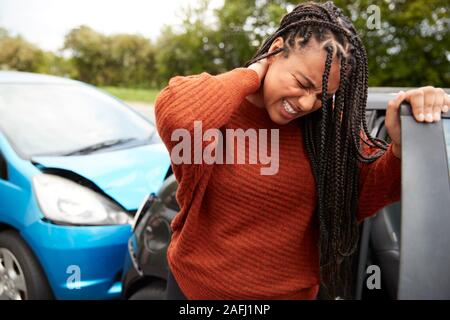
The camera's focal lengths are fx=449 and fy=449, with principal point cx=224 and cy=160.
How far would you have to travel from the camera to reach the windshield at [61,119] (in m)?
2.78

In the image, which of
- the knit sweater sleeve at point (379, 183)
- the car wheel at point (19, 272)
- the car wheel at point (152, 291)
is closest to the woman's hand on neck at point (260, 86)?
the knit sweater sleeve at point (379, 183)

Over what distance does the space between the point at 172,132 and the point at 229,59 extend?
10685mm

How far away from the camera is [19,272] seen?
7.99ft

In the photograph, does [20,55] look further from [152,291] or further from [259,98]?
[259,98]

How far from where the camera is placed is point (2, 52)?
2333cm

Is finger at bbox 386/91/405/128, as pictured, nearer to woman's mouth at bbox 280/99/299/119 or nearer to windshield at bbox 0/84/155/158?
woman's mouth at bbox 280/99/299/119

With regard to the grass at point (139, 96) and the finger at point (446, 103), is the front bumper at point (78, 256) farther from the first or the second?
the grass at point (139, 96)

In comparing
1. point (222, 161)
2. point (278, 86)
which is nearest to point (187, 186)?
point (222, 161)

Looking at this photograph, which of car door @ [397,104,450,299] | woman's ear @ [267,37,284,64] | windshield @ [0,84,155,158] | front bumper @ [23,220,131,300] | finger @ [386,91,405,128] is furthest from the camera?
windshield @ [0,84,155,158]

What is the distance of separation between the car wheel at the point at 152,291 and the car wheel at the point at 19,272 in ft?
2.14

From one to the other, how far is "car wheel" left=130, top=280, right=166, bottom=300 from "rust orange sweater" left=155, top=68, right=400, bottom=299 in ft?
2.35

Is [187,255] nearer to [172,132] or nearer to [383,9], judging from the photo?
[172,132]

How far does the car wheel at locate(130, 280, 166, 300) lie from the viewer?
194cm

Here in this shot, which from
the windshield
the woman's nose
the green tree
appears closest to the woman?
the woman's nose
